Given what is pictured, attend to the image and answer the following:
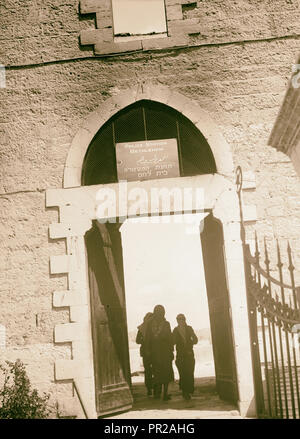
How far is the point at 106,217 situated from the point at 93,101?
67.8 inches

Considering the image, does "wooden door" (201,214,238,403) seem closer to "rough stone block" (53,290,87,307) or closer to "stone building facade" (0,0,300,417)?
"stone building facade" (0,0,300,417)

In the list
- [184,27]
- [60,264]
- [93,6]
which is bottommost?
[60,264]

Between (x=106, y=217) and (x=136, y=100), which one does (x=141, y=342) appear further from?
(x=136, y=100)

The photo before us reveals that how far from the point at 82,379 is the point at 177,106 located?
12.8 ft

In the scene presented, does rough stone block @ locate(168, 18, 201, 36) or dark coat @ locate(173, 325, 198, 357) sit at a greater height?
rough stone block @ locate(168, 18, 201, 36)

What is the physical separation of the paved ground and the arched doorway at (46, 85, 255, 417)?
0.27 metres

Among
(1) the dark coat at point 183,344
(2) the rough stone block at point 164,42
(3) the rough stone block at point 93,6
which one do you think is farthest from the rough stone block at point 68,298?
(3) the rough stone block at point 93,6

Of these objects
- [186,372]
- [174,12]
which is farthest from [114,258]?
[174,12]

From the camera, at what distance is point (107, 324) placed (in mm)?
6906

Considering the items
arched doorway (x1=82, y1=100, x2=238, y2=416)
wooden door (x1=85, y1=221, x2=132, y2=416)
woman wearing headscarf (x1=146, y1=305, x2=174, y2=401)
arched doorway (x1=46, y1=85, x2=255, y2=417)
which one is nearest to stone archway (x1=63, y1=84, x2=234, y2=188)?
arched doorway (x1=46, y1=85, x2=255, y2=417)

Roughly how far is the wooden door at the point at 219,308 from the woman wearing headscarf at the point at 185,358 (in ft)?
1.75

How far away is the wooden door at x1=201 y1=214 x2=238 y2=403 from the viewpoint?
6.55m

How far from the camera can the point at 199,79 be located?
709cm
